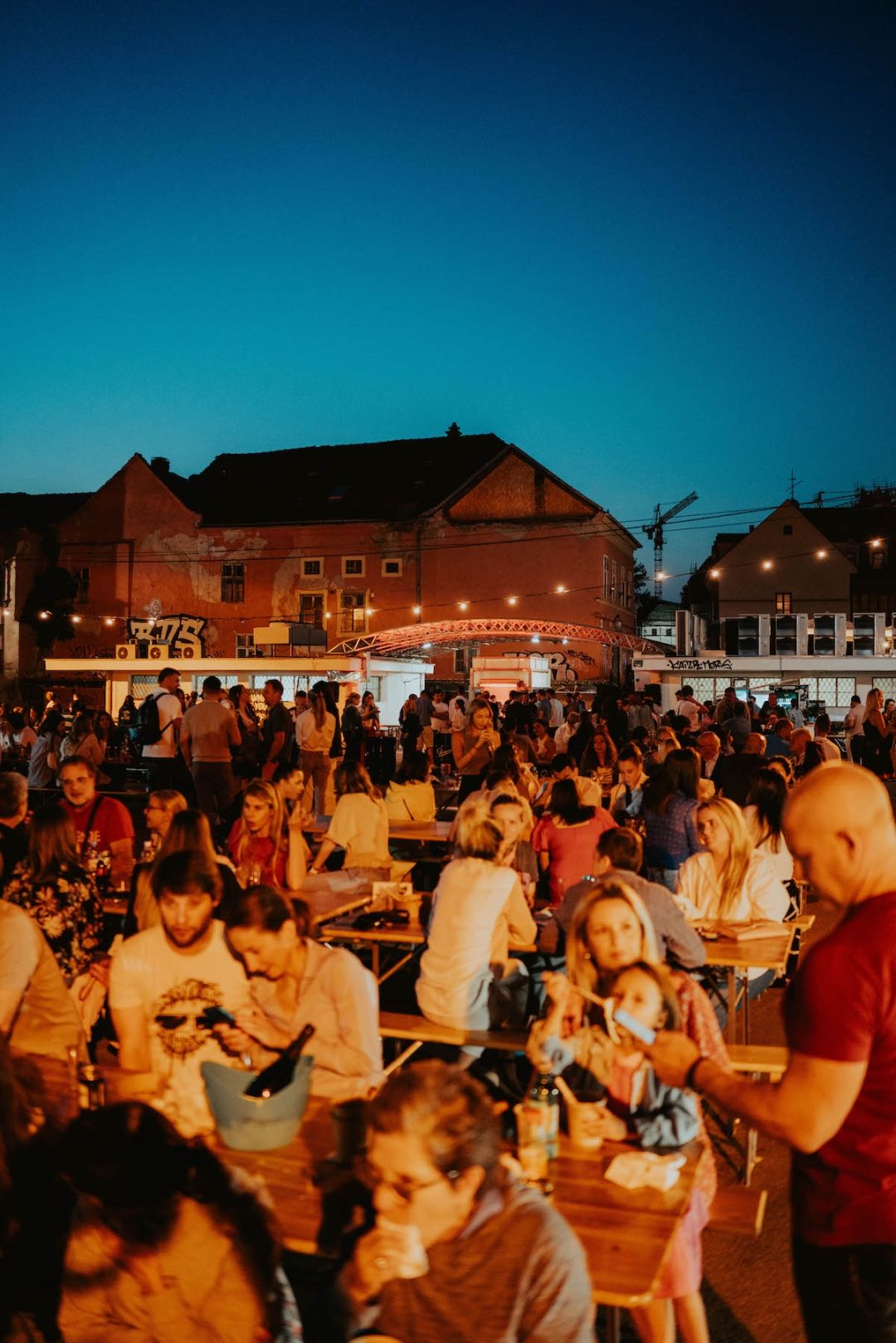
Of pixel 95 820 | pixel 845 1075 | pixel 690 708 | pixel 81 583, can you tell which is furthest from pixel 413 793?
pixel 81 583

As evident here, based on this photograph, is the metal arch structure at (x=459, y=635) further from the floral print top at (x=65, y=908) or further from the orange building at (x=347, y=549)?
the floral print top at (x=65, y=908)

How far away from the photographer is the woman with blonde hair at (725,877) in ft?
19.2

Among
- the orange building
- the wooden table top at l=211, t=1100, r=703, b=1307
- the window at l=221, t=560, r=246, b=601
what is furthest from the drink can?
the window at l=221, t=560, r=246, b=601

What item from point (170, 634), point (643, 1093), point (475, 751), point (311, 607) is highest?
point (311, 607)

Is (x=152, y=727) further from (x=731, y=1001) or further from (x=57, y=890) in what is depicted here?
(x=731, y=1001)

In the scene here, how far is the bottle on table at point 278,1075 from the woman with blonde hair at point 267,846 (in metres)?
3.41

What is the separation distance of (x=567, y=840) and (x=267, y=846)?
1.98 metres

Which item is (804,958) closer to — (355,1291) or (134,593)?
(355,1291)

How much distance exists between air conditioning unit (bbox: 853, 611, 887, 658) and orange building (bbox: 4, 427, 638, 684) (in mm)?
8853

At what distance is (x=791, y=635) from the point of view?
34.7m

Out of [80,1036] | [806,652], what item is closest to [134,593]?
[806,652]

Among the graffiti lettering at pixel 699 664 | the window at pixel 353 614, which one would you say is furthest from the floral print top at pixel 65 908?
the window at pixel 353 614

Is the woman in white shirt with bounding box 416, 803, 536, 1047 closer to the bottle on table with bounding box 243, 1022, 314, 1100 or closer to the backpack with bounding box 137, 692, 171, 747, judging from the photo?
the bottle on table with bounding box 243, 1022, 314, 1100

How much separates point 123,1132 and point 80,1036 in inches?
74.4
